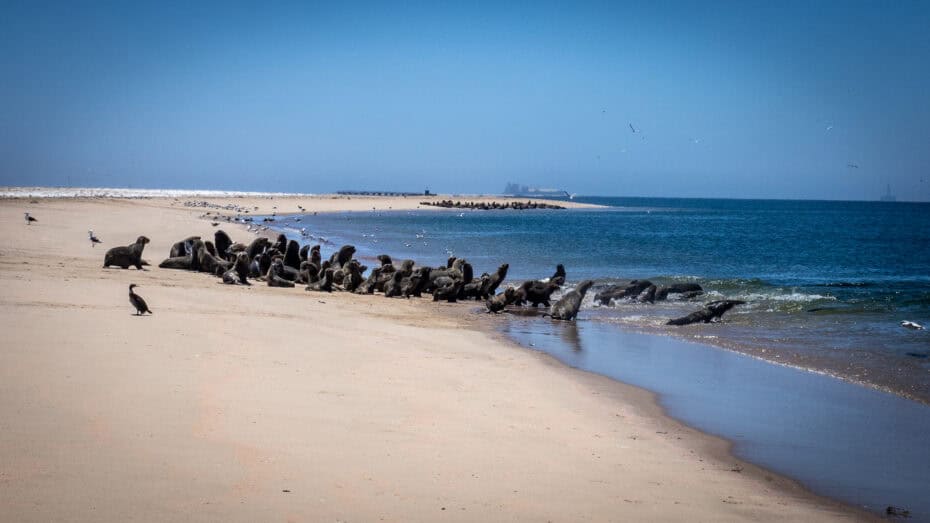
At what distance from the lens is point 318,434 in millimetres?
5641

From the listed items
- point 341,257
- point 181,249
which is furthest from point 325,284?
point 181,249

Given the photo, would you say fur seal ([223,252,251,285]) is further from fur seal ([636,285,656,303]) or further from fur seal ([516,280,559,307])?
fur seal ([636,285,656,303])

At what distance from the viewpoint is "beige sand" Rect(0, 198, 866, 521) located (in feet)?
14.5

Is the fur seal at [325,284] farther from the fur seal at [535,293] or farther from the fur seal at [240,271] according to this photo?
the fur seal at [535,293]

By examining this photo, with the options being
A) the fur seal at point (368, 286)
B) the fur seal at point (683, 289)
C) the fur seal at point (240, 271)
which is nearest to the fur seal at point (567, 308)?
the fur seal at point (683, 289)

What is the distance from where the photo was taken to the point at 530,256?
32000 millimetres

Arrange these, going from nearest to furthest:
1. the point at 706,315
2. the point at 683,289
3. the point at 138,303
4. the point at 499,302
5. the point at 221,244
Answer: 1. the point at 138,303
2. the point at 706,315
3. the point at 499,302
4. the point at 683,289
5. the point at 221,244

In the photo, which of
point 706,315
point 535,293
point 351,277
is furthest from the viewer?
point 351,277

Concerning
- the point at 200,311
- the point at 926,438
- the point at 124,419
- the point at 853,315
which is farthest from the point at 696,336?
the point at 124,419

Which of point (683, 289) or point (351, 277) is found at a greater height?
point (351, 277)

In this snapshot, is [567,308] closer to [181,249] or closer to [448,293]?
[448,293]

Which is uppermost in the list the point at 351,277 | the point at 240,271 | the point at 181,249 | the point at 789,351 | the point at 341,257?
the point at 181,249

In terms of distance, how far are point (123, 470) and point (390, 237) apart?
38.7 metres

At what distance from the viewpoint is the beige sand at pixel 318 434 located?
441 centimetres
